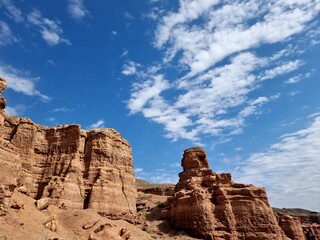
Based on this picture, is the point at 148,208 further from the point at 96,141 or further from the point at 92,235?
the point at 92,235

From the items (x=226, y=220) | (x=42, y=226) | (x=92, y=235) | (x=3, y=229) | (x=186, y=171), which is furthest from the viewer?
(x=186, y=171)

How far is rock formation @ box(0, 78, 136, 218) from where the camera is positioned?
139 ft

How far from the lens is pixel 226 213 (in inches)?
1925

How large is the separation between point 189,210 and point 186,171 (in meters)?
12.1

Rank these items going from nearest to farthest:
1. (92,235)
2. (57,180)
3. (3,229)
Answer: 1. (3,229)
2. (92,235)
3. (57,180)

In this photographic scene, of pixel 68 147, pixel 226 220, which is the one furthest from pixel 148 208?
pixel 68 147

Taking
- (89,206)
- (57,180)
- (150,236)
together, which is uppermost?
(57,180)

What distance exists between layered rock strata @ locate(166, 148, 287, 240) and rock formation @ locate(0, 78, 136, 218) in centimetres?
860

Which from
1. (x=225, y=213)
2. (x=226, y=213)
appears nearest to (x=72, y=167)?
(x=225, y=213)

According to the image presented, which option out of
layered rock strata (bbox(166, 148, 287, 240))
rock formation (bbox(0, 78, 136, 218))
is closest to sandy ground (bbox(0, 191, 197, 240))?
rock formation (bbox(0, 78, 136, 218))

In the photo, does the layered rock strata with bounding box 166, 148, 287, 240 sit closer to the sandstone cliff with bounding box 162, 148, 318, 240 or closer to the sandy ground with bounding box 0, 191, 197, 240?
the sandstone cliff with bounding box 162, 148, 318, 240

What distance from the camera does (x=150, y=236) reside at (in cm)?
4538

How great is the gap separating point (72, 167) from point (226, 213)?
79.1ft

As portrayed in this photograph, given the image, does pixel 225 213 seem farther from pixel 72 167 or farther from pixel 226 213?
pixel 72 167
